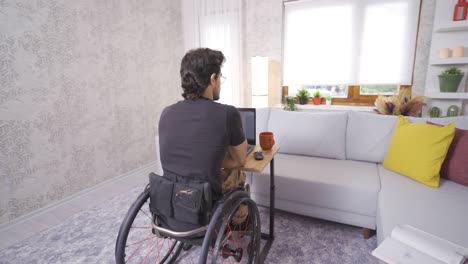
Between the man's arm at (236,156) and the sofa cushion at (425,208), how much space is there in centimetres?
81

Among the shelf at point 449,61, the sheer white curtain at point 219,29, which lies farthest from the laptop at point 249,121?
the shelf at point 449,61

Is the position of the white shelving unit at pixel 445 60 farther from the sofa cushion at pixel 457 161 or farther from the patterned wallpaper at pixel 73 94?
the patterned wallpaper at pixel 73 94

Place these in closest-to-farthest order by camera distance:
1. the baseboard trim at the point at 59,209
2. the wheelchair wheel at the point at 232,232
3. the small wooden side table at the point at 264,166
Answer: the wheelchair wheel at the point at 232,232
the small wooden side table at the point at 264,166
the baseboard trim at the point at 59,209

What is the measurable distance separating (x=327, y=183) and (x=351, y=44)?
7.04 ft

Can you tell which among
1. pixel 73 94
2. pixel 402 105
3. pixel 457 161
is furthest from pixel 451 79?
pixel 73 94

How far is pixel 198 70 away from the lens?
1.18 meters

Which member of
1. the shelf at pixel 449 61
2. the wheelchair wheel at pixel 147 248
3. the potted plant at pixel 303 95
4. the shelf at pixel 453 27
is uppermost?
the shelf at pixel 453 27

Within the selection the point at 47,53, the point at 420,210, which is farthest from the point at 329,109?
the point at 47,53

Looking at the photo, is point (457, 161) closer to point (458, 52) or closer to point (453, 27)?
point (458, 52)

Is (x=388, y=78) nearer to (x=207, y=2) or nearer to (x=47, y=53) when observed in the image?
(x=207, y=2)

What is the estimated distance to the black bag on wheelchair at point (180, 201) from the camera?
1.04m

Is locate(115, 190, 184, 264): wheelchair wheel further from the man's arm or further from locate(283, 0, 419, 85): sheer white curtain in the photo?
locate(283, 0, 419, 85): sheer white curtain

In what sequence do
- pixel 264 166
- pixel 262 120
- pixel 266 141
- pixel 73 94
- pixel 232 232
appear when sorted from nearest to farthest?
pixel 264 166
pixel 232 232
pixel 266 141
pixel 73 94
pixel 262 120

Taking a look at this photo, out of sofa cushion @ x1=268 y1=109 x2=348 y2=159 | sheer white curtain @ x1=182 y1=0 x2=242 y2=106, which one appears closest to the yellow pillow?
sofa cushion @ x1=268 y1=109 x2=348 y2=159
